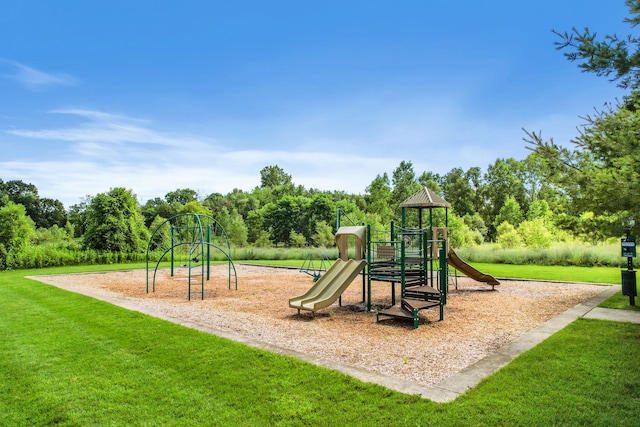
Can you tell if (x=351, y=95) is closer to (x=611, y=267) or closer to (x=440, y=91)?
(x=440, y=91)

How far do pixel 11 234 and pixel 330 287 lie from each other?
57.9 feet

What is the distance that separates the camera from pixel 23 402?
398cm

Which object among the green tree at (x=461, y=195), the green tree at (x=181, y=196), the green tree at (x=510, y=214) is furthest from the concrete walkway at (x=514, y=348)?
the green tree at (x=181, y=196)

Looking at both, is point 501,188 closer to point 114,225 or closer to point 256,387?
point 114,225

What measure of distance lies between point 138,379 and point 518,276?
1371 cm

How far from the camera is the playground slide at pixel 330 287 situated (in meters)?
8.16

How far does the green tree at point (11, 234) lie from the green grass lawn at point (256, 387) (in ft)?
50.1

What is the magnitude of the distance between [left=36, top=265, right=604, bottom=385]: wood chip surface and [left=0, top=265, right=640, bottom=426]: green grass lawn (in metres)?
0.78

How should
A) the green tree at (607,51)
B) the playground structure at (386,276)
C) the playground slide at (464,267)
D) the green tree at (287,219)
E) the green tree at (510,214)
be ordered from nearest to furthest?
the green tree at (607,51)
the playground structure at (386,276)
the playground slide at (464,267)
the green tree at (510,214)
the green tree at (287,219)

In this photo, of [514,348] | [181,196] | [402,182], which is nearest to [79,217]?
[181,196]

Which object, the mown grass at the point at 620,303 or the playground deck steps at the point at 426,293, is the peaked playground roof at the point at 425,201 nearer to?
the playground deck steps at the point at 426,293

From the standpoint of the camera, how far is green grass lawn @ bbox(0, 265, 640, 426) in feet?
11.5

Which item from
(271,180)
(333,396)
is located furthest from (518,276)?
(271,180)

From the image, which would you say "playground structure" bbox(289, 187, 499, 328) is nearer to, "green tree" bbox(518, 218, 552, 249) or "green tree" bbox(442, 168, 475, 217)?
"green tree" bbox(518, 218, 552, 249)
